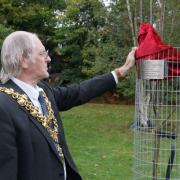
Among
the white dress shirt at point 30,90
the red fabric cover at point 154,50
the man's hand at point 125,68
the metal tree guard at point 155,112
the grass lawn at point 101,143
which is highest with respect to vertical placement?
the red fabric cover at point 154,50

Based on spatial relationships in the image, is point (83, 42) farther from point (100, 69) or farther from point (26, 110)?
point (26, 110)

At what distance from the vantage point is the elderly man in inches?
106

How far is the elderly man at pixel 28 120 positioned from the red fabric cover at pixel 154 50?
882 mm

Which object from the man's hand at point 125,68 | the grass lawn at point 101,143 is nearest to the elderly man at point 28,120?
the man's hand at point 125,68

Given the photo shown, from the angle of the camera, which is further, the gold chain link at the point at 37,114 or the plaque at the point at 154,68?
the plaque at the point at 154,68

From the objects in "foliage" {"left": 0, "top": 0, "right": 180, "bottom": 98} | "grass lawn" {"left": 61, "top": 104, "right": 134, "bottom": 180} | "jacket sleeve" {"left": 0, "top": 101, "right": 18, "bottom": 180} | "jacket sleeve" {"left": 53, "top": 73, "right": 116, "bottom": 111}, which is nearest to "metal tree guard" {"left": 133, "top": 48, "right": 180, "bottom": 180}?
"jacket sleeve" {"left": 53, "top": 73, "right": 116, "bottom": 111}

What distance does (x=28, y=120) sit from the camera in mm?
2828

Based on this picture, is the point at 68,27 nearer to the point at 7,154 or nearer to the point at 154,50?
the point at 154,50

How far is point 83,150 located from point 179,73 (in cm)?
500

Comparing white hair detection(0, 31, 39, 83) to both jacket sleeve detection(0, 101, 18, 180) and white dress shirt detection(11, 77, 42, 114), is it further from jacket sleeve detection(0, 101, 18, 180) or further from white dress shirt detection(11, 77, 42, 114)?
jacket sleeve detection(0, 101, 18, 180)

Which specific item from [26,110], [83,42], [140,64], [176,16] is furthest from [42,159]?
[83,42]

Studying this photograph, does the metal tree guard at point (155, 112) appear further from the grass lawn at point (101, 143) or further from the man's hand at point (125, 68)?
the grass lawn at point (101, 143)

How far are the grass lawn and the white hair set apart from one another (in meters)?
3.96

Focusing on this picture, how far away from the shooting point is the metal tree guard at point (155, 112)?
12.5 feet
